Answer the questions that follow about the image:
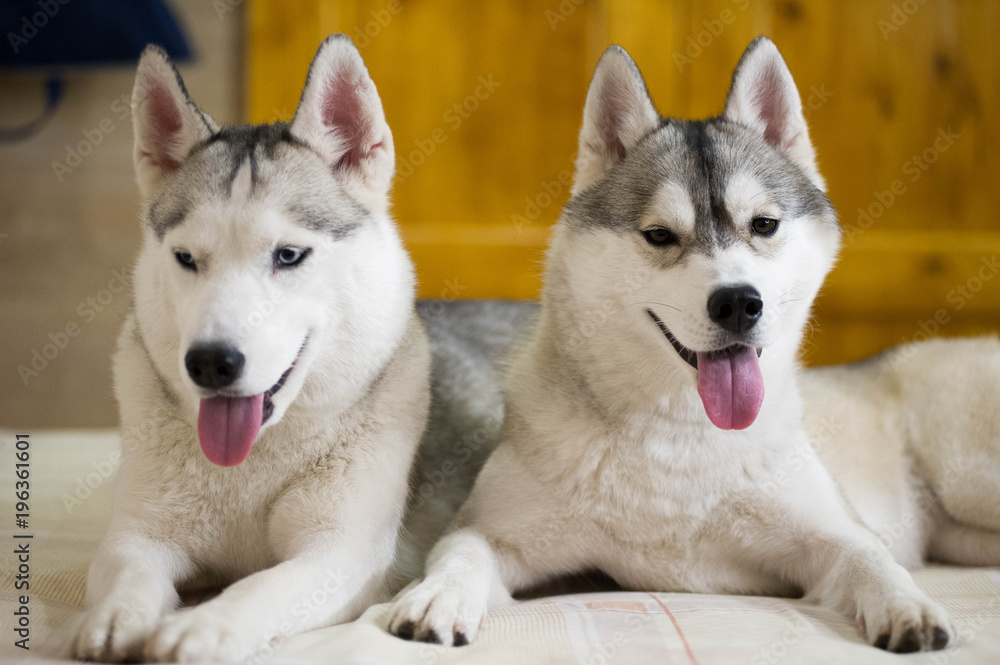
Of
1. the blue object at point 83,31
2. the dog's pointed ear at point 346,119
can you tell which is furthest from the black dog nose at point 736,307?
the blue object at point 83,31

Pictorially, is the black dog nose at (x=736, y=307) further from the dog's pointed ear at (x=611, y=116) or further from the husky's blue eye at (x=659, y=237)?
the dog's pointed ear at (x=611, y=116)

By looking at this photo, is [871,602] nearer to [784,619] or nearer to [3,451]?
[784,619]

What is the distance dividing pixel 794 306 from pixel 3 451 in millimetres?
2388

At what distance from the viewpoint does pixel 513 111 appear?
3.40 metres

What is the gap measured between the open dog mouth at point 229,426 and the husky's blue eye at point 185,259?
246mm

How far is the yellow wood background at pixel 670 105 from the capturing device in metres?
3.33

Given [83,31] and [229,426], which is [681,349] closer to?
[229,426]

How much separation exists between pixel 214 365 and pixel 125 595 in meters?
0.38

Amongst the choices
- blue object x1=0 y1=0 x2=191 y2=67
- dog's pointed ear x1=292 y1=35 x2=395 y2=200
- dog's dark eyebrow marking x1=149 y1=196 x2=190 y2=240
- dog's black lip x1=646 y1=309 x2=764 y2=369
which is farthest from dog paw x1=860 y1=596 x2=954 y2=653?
blue object x1=0 y1=0 x2=191 y2=67

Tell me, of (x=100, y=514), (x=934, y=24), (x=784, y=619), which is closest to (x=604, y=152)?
(x=784, y=619)

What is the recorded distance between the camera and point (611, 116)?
1762 millimetres

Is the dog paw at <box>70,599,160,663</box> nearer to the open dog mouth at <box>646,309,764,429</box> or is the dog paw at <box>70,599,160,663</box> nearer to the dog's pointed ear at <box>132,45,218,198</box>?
the dog's pointed ear at <box>132,45,218,198</box>

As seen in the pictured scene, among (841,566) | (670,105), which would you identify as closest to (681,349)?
(841,566)

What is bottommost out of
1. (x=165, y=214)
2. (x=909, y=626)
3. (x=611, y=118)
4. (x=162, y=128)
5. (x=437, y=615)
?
(x=437, y=615)
